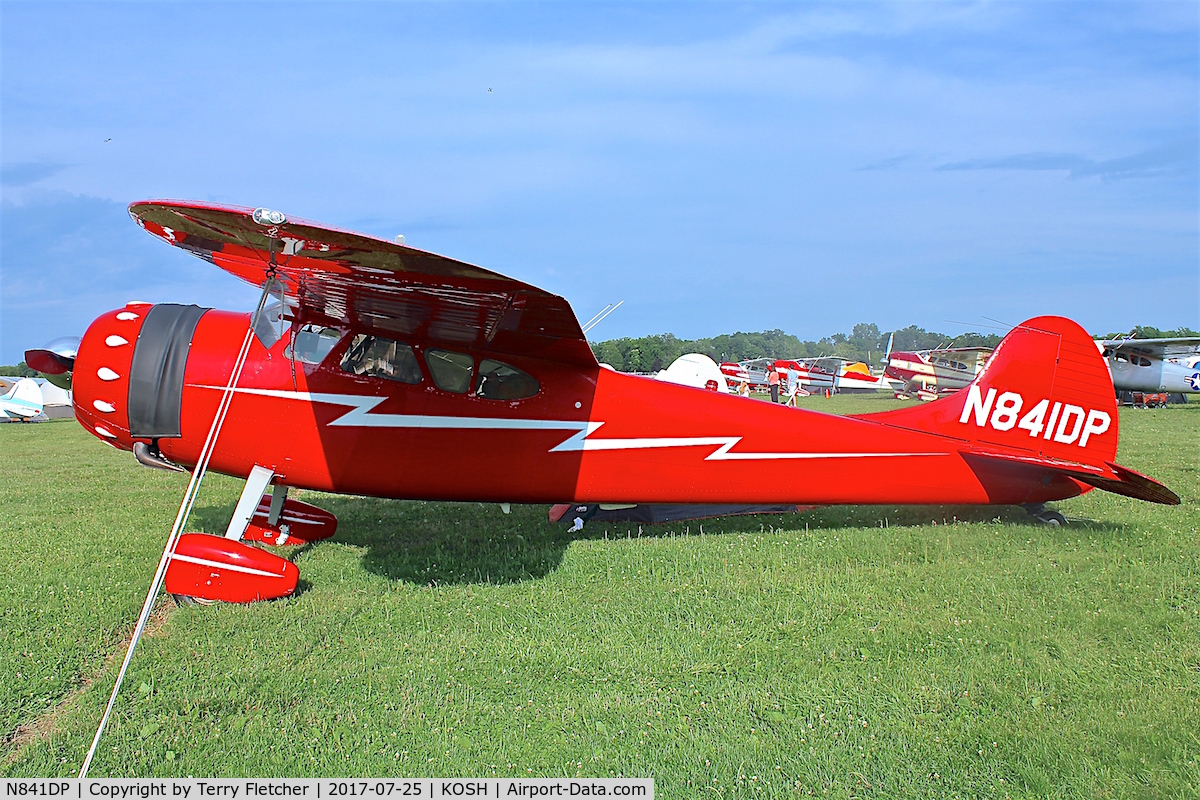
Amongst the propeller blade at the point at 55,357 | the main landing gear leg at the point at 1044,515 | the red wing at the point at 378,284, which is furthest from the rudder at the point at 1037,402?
the propeller blade at the point at 55,357

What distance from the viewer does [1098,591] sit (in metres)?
5.22

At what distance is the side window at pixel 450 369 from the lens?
5.83m

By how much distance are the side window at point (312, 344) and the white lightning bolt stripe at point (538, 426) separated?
280 millimetres

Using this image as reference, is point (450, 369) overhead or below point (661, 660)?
overhead

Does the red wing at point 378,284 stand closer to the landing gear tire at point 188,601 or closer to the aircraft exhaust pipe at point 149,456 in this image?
the aircraft exhaust pipe at point 149,456

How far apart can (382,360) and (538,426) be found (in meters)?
1.31

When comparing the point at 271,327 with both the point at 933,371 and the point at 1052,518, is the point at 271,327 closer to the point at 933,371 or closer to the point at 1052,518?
the point at 1052,518

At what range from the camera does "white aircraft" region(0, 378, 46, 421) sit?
98.2ft

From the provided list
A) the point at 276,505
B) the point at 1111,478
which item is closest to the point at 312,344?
the point at 276,505

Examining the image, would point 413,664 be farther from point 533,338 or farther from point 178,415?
point 178,415

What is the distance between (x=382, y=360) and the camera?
229 inches

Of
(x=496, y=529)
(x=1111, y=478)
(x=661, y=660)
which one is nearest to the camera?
(x=661, y=660)

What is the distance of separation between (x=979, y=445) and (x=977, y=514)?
2.89 feet

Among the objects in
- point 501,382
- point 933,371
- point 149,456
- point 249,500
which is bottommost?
point 249,500
